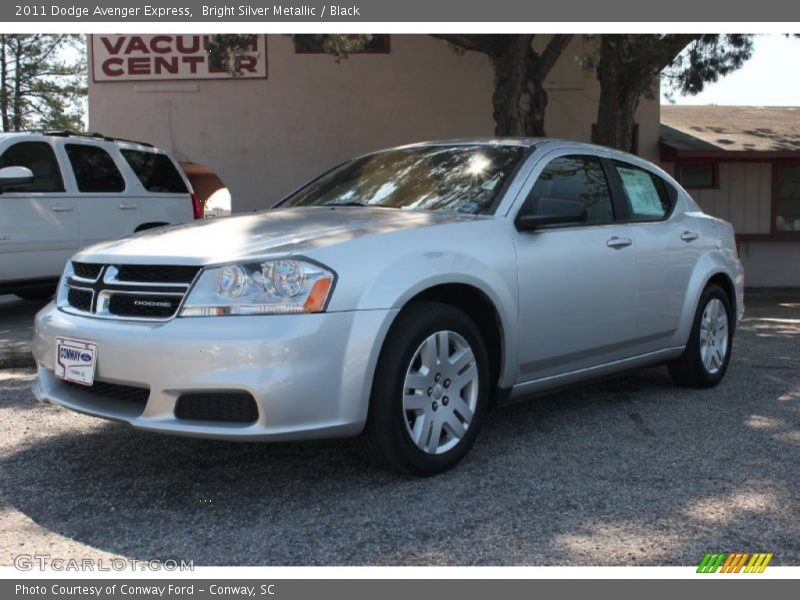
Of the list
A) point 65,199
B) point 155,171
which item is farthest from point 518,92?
point 65,199

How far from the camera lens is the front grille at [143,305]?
382cm

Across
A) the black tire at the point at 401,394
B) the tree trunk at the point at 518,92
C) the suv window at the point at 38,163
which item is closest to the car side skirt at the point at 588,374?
the black tire at the point at 401,394

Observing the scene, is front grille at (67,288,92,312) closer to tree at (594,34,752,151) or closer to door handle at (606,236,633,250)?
door handle at (606,236,633,250)

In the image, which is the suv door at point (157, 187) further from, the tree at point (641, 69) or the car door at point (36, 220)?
A: the tree at point (641, 69)

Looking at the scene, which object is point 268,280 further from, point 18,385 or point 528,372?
point 18,385

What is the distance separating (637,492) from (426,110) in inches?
471

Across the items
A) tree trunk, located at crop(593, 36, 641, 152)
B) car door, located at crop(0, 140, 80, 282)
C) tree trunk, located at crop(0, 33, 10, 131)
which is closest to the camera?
car door, located at crop(0, 140, 80, 282)

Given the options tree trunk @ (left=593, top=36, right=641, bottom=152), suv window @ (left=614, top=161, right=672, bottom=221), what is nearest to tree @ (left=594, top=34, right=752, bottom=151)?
tree trunk @ (left=593, top=36, right=641, bottom=152)

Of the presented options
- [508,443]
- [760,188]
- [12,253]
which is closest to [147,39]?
[12,253]

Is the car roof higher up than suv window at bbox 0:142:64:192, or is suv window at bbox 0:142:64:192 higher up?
the car roof

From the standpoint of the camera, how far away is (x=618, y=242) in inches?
210

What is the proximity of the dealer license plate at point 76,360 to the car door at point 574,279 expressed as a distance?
83.3 inches

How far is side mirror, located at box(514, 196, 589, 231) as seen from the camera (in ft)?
15.1

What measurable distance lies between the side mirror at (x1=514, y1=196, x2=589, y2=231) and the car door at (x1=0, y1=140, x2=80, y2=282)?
247 inches
